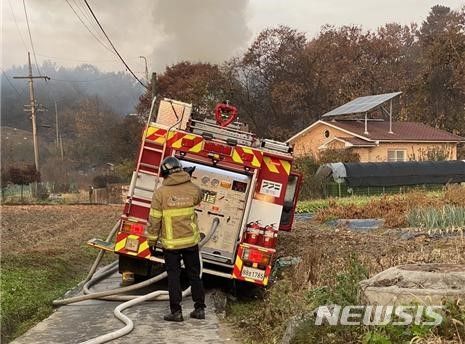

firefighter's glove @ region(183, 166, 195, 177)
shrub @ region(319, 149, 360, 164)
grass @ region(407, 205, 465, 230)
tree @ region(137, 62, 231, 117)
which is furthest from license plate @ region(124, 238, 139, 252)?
tree @ region(137, 62, 231, 117)

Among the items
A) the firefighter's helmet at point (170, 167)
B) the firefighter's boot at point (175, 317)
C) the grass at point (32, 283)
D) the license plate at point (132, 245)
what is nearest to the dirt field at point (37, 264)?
the grass at point (32, 283)

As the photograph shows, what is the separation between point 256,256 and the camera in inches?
346

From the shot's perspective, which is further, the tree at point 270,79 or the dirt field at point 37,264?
the tree at point 270,79

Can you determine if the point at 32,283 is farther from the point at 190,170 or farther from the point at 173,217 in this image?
the point at 173,217

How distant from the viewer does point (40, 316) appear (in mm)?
7781

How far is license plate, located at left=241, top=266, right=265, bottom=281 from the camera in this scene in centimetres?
872

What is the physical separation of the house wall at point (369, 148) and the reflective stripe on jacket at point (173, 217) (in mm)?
27228

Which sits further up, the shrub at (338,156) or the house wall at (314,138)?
the house wall at (314,138)

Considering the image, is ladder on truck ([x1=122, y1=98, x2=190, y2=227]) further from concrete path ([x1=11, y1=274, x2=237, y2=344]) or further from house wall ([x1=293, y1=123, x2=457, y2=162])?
house wall ([x1=293, y1=123, x2=457, y2=162])

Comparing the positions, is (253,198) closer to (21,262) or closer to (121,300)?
(121,300)

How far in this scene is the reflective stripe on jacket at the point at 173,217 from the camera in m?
7.26

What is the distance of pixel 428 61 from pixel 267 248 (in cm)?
4334

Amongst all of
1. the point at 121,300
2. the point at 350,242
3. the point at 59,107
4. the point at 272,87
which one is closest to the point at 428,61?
the point at 272,87

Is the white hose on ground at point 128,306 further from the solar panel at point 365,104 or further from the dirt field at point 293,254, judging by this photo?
the solar panel at point 365,104
